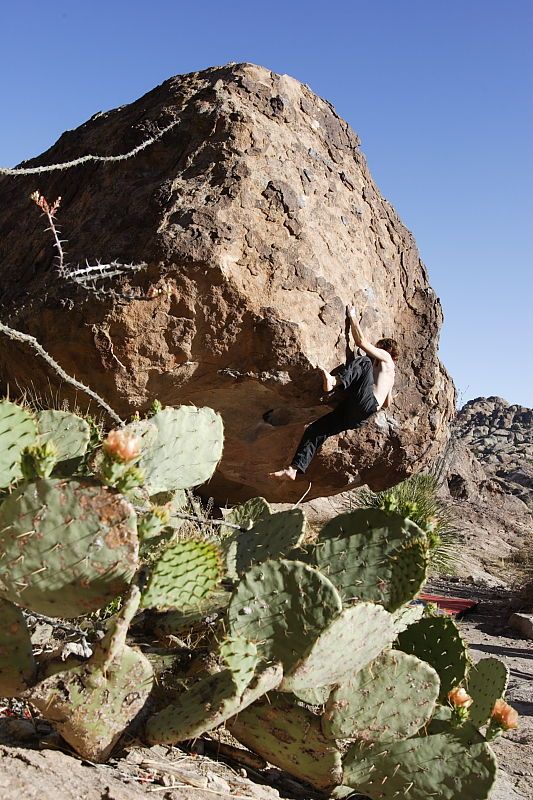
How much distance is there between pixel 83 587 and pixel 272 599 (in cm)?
74

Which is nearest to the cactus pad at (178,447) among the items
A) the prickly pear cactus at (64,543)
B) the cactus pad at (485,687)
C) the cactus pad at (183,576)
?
the cactus pad at (183,576)

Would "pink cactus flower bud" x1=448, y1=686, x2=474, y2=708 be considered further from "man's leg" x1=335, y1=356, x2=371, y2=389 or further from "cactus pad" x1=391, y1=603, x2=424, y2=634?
"man's leg" x1=335, y1=356, x2=371, y2=389

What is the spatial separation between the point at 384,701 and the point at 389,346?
3.60 m

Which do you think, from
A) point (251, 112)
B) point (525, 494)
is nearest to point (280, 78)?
point (251, 112)

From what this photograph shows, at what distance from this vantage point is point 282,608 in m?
2.84

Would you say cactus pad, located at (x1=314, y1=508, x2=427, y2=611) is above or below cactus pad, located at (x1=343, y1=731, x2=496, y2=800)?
above

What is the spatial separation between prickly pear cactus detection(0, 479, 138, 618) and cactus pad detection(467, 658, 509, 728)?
6.84 ft

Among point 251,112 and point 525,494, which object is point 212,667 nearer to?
point 251,112

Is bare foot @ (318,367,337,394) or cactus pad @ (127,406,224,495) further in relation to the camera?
bare foot @ (318,367,337,394)

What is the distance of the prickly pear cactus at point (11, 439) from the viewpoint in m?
2.66

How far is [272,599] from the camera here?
2.85m

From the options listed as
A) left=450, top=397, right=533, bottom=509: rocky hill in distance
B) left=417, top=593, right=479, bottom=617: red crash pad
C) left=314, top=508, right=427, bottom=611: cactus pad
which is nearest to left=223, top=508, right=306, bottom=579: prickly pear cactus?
left=314, top=508, right=427, bottom=611: cactus pad

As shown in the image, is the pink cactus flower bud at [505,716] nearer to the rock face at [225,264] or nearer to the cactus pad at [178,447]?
the cactus pad at [178,447]

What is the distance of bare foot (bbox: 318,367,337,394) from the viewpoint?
18.5ft
